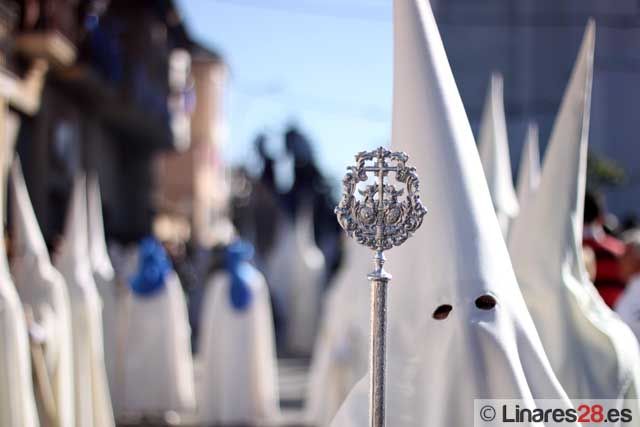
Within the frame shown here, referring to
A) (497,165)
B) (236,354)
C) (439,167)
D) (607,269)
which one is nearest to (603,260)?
(607,269)

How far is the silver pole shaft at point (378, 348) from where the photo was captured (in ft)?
10.1

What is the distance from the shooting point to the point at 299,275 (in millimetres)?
20203

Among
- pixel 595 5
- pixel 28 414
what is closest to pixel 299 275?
pixel 595 5

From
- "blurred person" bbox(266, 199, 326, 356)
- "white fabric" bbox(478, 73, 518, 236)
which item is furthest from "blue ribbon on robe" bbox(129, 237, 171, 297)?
"blurred person" bbox(266, 199, 326, 356)

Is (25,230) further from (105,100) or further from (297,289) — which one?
(105,100)

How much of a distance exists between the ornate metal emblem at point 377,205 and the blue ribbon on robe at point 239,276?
6.76m

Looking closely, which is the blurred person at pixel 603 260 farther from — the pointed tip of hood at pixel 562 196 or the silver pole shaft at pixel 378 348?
the silver pole shaft at pixel 378 348

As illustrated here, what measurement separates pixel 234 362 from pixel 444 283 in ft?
23.4

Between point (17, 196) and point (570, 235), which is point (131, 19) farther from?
point (570, 235)

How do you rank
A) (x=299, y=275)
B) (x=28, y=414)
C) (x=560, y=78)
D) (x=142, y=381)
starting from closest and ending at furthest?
1. (x=28, y=414)
2. (x=142, y=381)
3. (x=560, y=78)
4. (x=299, y=275)

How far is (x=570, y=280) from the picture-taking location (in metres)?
4.38

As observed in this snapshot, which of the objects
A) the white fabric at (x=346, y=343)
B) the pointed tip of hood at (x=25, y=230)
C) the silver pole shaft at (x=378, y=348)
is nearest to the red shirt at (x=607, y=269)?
the white fabric at (x=346, y=343)

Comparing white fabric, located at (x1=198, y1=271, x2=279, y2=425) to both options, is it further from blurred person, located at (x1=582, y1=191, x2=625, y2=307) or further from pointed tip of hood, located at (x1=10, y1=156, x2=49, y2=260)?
blurred person, located at (x1=582, y1=191, x2=625, y2=307)

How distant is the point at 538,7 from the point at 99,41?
847 cm
